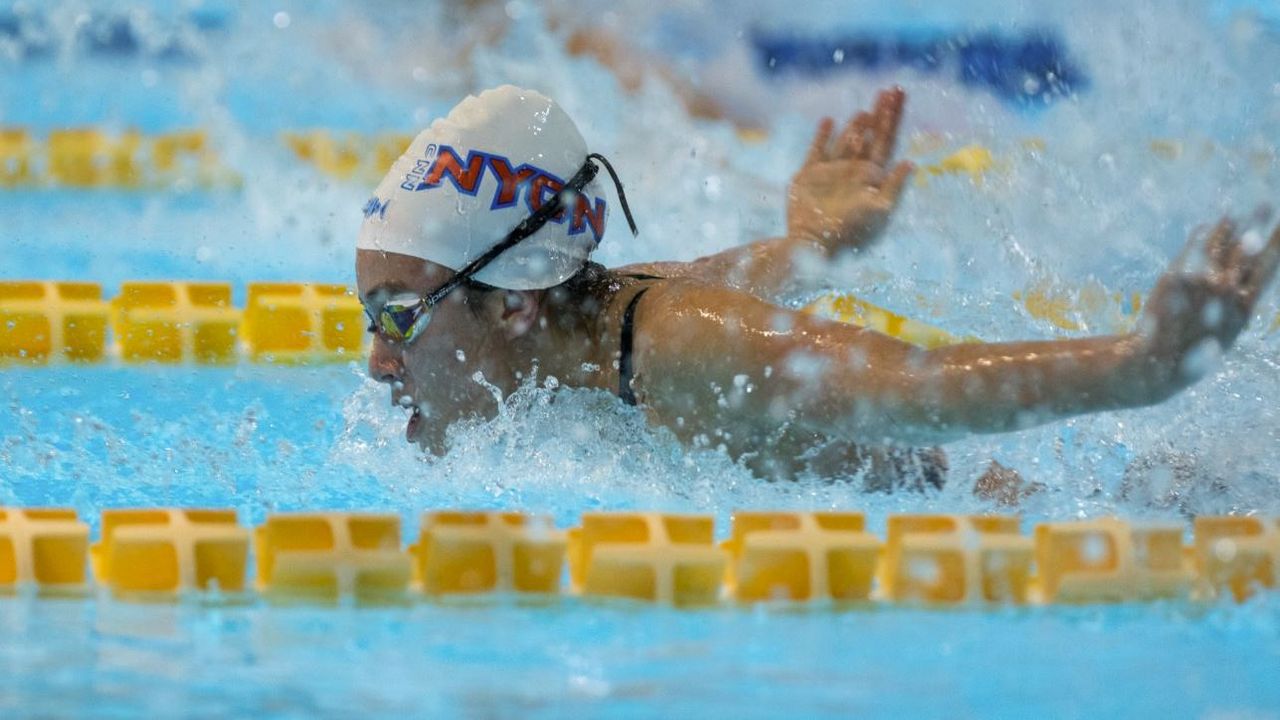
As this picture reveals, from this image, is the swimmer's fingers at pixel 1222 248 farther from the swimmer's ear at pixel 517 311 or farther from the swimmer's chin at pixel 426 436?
the swimmer's chin at pixel 426 436

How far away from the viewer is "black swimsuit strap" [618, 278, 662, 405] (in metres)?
2.34

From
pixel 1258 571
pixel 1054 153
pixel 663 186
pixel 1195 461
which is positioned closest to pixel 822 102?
pixel 663 186

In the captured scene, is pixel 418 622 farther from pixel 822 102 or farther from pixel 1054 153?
pixel 822 102

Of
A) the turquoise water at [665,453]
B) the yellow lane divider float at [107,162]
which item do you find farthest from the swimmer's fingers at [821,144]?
the yellow lane divider float at [107,162]

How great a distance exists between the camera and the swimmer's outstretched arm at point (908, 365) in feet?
6.05

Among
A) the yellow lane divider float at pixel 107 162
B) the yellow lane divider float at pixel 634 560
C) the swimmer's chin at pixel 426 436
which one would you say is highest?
the yellow lane divider float at pixel 107 162

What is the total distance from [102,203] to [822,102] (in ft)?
13.4

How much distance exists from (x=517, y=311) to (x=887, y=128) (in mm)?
904

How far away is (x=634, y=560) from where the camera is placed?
1.97 metres

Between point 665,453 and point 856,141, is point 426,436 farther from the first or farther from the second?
point 856,141

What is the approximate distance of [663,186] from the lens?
6148mm

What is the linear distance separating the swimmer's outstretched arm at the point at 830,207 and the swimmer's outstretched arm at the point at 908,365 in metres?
0.61

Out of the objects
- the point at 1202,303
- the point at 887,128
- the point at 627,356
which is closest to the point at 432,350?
the point at 627,356

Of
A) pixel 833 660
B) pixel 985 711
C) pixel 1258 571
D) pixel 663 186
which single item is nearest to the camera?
pixel 985 711
